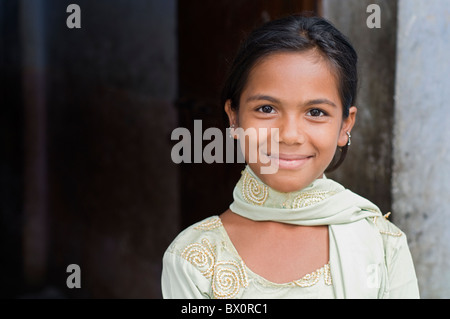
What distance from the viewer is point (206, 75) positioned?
107 inches

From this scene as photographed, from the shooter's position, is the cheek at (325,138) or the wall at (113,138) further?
the wall at (113,138)

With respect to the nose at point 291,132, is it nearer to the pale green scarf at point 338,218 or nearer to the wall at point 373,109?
the pale green scarf at point 338,218

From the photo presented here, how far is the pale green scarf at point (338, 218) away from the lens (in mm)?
1396

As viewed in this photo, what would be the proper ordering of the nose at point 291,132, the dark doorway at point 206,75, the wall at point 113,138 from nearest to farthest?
the nose at point 291,132, the dark doorway at point 206,75, the wall at point 113,138

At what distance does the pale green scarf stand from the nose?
0.18 m

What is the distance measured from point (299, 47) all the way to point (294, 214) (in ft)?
1.43

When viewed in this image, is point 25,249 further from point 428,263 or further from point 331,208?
point 331,208

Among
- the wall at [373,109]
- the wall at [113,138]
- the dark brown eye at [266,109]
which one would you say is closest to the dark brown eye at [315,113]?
the dark brown eye at [266,109]

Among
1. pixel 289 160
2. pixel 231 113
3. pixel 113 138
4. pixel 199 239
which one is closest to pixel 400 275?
pixel 289 160

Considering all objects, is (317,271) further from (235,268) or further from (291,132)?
(291,132)

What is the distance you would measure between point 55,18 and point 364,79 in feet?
9.99

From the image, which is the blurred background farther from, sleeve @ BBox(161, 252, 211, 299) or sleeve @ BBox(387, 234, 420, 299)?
sleeve @ BBox(387, 234, 420, 299)

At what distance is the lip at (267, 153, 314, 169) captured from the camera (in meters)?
1.42

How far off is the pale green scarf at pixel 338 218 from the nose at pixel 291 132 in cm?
18
